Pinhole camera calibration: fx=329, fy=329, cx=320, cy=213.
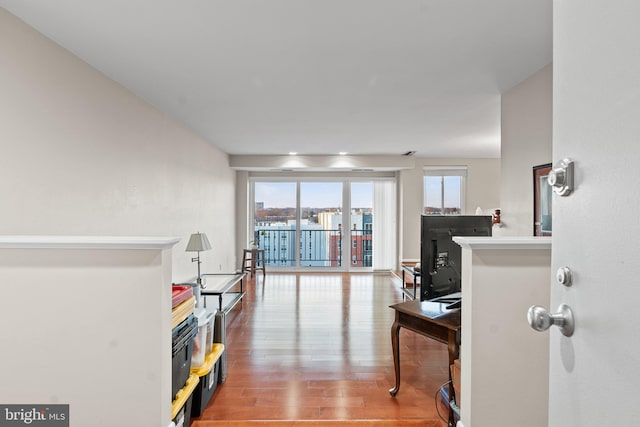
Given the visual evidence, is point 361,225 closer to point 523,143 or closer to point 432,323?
point 523,143

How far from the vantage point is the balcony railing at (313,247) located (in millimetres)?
7383

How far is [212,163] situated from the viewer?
5500 millimetres

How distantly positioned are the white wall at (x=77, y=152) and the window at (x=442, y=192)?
4869mm

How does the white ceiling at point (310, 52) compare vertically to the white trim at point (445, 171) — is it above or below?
above

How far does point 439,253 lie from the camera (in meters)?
2.13

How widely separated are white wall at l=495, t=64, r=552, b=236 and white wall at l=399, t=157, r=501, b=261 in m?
3.53

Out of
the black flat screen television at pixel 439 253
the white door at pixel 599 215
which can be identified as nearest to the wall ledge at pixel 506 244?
the black flat screen television at pixel 439 253

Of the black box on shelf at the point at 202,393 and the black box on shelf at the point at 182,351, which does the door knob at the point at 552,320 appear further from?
the black box on shelf at the point at 202,393

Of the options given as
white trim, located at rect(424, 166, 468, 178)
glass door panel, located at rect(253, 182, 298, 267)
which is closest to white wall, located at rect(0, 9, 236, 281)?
glass door panel, located at rect(253, 182, 298, 267)

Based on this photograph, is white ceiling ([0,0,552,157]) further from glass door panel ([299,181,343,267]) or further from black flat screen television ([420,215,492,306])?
glass door panel ([299,181,343,267])

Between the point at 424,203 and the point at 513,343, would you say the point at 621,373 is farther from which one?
the point at 424,203

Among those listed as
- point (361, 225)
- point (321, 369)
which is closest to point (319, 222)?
point (361, 225)

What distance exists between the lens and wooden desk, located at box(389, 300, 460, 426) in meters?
1.93

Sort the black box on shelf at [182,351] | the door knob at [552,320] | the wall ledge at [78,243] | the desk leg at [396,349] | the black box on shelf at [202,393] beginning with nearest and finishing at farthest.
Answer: the door knob at [552,320] < the wall ledge at [78,243] < the black box on shelf at [182,351] < the black box on shelf at [202,393] < the desk leg at [396,349]
